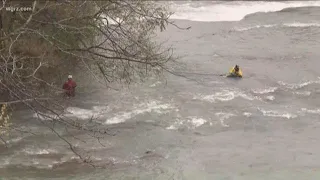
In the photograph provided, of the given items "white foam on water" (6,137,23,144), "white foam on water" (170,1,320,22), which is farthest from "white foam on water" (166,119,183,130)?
"white foam on water" (170,1,320,22)

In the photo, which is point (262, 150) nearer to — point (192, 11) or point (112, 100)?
point (112, 100)

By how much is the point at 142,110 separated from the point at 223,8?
14.8 metres

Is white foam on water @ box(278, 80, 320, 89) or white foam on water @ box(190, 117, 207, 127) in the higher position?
white foam on water @ box(278, 80, 320, 89)

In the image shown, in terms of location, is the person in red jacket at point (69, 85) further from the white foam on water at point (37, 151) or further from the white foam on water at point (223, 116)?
the white foam on water at point (223, 116)

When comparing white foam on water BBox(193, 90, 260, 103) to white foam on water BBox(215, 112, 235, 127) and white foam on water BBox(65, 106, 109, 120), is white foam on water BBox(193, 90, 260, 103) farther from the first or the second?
white foam on water BBox(65, 106, 109, 120)

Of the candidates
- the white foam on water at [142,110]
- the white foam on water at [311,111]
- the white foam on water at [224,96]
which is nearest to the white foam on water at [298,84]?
the white foam on water at [224,96]

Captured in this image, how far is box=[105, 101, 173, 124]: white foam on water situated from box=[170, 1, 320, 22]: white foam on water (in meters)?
11.3

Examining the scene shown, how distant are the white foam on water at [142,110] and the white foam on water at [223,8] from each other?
11.3 m

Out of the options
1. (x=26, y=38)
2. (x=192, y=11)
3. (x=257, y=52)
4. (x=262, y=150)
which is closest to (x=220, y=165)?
(x=262, y=150)

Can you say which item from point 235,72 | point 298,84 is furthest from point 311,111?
point 235,72

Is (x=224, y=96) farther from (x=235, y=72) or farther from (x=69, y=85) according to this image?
(x=69, y=85)

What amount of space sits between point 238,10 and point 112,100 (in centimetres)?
1410

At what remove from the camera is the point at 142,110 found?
54.4 ft

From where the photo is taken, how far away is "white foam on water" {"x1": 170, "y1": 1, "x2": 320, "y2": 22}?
2778 centimetres
